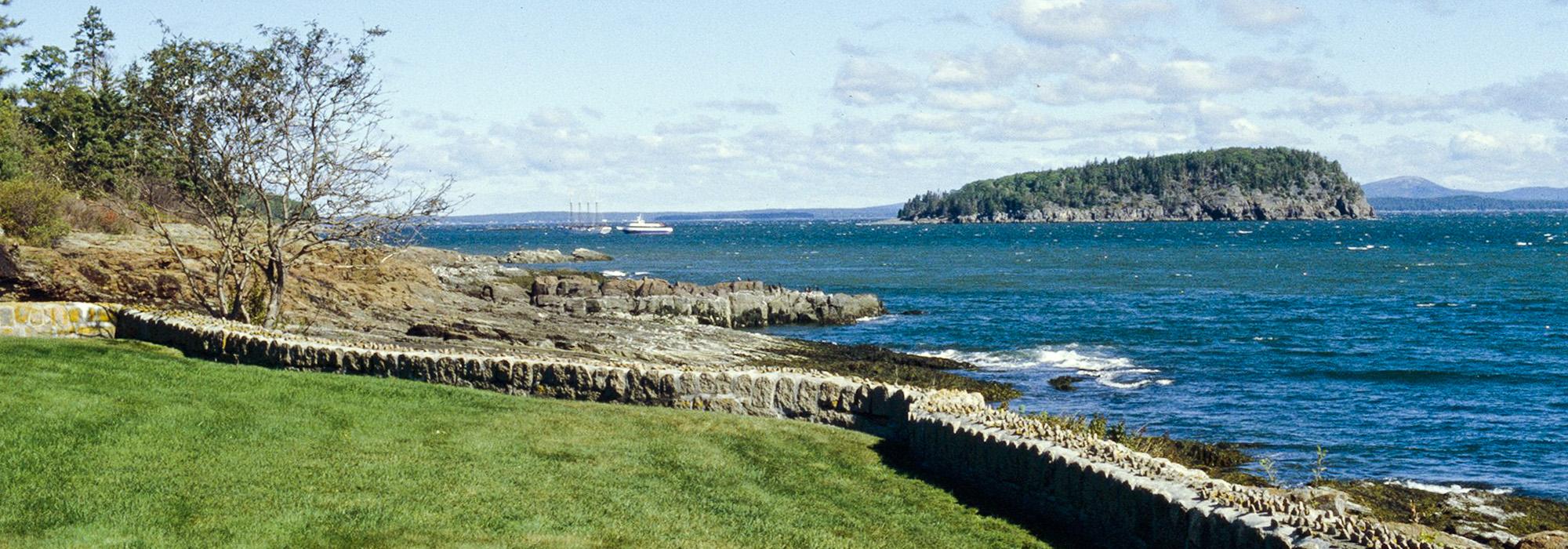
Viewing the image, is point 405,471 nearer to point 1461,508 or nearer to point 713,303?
point 1461,508

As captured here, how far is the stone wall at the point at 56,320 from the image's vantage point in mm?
22359

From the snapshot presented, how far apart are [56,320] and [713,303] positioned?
32.3 metres

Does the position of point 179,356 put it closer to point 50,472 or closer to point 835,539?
point 50,472

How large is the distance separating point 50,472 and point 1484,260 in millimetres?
108435

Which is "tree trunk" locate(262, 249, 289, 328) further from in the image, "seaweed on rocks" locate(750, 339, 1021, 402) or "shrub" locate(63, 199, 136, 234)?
"shrub" locate(63, 199, 136, 234)

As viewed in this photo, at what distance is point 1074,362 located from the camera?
39344 mm

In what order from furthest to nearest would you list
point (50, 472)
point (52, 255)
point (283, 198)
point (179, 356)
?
point (52, 255), point (283, 198), point (179, 356), point (50, 472)

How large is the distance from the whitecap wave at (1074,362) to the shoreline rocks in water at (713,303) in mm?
12736

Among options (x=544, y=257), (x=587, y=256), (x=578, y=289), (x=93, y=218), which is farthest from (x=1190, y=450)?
(x=587, y=256)

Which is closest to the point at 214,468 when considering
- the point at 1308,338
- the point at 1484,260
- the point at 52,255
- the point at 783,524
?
the point at 783,524

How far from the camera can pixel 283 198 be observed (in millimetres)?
26578

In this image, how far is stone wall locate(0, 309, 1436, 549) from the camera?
36.6 ft

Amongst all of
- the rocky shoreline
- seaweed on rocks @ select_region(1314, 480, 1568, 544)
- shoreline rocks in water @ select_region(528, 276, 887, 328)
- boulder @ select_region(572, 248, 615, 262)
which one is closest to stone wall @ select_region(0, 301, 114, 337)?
the rocky shoreline

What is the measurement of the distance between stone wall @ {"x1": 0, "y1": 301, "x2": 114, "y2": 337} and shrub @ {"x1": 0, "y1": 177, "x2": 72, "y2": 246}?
12.8 metres
